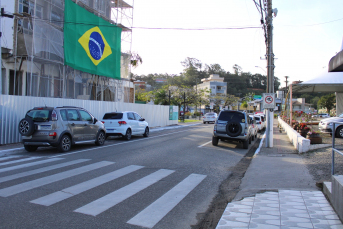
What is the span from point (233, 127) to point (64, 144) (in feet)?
24.5

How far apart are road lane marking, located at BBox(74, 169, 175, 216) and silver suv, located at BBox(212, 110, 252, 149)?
6664 mm

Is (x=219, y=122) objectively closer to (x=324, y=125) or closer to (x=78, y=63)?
(x=324, y=125)

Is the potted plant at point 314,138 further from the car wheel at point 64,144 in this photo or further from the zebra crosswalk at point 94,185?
the car wheel at point 64,144

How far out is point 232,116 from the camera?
14.6 metres

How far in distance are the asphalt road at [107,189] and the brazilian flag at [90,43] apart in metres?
12.8

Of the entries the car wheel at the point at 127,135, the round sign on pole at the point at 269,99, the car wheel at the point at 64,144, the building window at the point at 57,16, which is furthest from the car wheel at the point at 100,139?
the building window at the point at 57,16

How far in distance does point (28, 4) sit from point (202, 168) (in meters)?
18.2

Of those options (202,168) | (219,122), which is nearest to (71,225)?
(202,168)

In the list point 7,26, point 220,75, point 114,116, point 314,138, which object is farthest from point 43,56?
point 220,75

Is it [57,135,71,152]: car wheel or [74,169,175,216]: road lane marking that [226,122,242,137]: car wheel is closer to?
[74,169,175,216]: road lane marking

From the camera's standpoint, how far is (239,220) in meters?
4.55

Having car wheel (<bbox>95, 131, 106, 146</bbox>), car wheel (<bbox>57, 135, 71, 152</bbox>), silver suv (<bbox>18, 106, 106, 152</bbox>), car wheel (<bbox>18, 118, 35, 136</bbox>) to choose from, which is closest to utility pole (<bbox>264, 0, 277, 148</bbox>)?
car wheel (<bbox>95, 131, 106, 146</bbox>)

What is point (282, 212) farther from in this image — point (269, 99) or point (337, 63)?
point (269, 99)

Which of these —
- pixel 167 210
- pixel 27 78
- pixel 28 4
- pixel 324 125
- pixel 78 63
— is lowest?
pixel 167 210
